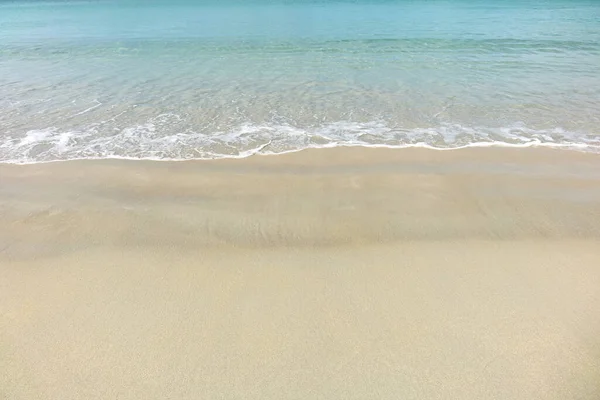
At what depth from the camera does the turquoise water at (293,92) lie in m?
8.56

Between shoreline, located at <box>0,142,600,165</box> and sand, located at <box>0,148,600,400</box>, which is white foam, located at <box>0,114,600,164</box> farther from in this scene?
sand, located at <box>0,148,600,400</box>

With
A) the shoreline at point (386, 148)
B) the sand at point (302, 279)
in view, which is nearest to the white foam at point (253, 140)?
the shoreline at point (386, 148)

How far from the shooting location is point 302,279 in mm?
4707

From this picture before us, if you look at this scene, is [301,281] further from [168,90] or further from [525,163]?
[168,90]

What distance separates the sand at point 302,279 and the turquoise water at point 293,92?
1241mm

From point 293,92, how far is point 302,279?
8461 mm

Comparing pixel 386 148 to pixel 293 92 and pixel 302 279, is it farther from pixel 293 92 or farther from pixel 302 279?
pixel 293 92

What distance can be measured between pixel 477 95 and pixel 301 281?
931 centimetres

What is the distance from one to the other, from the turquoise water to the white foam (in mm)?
42

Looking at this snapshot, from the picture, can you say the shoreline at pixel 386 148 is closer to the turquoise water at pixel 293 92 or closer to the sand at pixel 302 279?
the turquoise water at pixel 293 92

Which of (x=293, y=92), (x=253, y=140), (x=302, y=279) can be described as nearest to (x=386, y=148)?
(x=253, y=140)

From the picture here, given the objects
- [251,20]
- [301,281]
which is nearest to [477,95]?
[301,281]

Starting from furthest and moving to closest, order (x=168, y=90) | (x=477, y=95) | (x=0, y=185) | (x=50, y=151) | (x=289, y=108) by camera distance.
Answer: (x=168, y=90) → (x=477, y=95) → (x=289, y=108) → (x=50, y=151) → (x=0, y=185)

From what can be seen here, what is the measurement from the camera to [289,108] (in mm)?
10531
